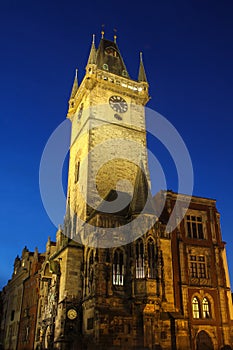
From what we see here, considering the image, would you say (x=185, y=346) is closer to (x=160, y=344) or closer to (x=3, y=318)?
(x=160, y=344)

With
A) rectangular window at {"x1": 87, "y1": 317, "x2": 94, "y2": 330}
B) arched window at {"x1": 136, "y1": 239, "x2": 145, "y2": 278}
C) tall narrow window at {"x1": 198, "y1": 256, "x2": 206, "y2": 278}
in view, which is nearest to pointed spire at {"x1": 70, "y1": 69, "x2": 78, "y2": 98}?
arched window at {"x1": 136, "y1": 239, "x2": 145, "y2": 278}

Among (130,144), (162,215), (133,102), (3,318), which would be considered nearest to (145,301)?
(162,215)

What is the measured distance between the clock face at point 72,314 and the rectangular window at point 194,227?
1310 centimetres

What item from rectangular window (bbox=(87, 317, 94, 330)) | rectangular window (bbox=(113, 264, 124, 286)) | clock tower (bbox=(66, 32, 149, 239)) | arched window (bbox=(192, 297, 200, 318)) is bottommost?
rectangular window (bbox=(87, 317, 94, 330))

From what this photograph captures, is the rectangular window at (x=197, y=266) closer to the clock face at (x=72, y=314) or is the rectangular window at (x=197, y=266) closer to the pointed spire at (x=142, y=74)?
the clock face at (x=72, y=314)

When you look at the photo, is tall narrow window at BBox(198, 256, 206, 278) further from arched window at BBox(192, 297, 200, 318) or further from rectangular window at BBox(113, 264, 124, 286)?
rectangular window at BBox(113, 264, 124, 286)

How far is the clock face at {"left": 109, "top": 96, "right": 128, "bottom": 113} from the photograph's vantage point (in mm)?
48875

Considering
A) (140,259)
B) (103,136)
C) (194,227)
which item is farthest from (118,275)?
(103,136)

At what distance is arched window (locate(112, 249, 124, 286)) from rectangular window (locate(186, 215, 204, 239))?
8196mm

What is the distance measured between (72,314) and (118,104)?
89.3ft

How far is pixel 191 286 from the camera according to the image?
35.1 meters

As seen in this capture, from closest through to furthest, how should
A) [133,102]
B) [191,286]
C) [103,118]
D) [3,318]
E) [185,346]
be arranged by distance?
1. [185,346]
2. [191,286]
3. [103,118]
4. [133,102]
5. [3,318]

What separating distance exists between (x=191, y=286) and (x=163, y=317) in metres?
4.48

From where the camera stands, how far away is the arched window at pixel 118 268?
32375mm
